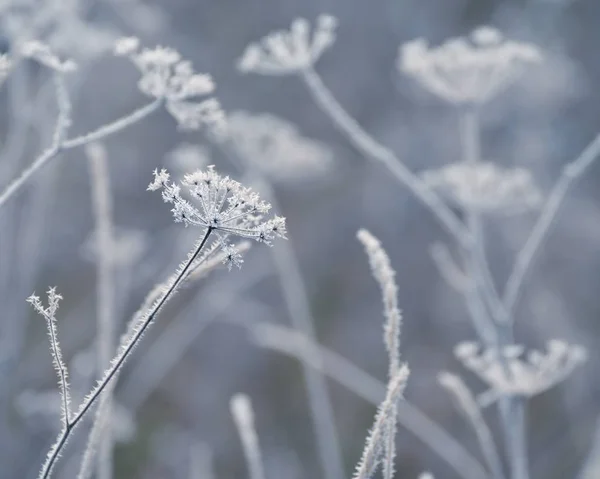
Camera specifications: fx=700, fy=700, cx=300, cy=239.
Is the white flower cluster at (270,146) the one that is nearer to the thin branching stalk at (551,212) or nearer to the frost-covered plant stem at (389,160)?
the frost-covered plant stem at (389,160)

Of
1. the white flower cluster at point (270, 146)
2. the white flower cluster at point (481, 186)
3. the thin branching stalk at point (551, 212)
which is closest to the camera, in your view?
the thin branching stalk at point (551, 212)

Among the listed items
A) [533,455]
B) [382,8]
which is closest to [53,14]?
[533,455]

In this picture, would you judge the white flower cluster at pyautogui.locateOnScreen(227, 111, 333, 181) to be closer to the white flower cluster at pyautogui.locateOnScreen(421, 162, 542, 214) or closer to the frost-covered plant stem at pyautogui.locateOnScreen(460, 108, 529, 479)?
the white flower cluster at pyautogui.locateOnScreen(421, 162, 542, 214)

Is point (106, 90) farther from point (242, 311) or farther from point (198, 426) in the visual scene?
point (198, 426)

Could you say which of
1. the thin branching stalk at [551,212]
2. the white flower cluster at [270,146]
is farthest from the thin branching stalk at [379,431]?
the white flower cluster at [270,146]

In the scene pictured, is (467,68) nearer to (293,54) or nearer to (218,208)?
(293,54)
